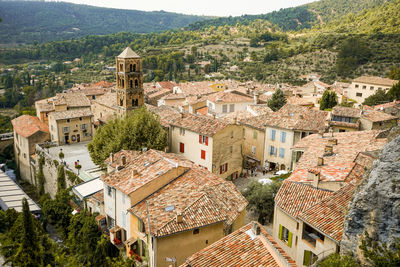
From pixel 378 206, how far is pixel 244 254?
5.74 metres

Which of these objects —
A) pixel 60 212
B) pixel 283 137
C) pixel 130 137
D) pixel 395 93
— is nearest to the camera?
pixel 60 212

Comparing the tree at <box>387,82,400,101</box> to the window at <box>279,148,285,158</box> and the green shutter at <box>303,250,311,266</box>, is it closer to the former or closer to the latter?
the window at <box>279,148,285,158</box>

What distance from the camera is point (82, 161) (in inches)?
1686

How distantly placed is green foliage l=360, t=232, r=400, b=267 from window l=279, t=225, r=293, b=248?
703 centimetres

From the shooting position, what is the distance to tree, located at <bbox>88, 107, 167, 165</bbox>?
1334 inches

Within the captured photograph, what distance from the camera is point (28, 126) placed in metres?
52.2

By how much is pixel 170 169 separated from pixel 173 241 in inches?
226

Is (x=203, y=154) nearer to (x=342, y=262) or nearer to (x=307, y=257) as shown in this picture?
(x=307, y=257)

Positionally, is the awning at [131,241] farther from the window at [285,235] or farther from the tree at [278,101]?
the tree at [278,101]

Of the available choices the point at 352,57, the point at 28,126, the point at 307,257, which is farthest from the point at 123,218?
the point at 352,57

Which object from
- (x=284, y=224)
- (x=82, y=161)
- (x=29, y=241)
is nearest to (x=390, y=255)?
(x=284, y=224)

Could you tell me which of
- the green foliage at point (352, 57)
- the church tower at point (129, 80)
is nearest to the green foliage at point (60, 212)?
the church tower at point (129, 80)

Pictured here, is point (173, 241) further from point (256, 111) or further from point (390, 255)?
point (256, 111)

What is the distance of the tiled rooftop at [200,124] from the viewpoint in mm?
34000
